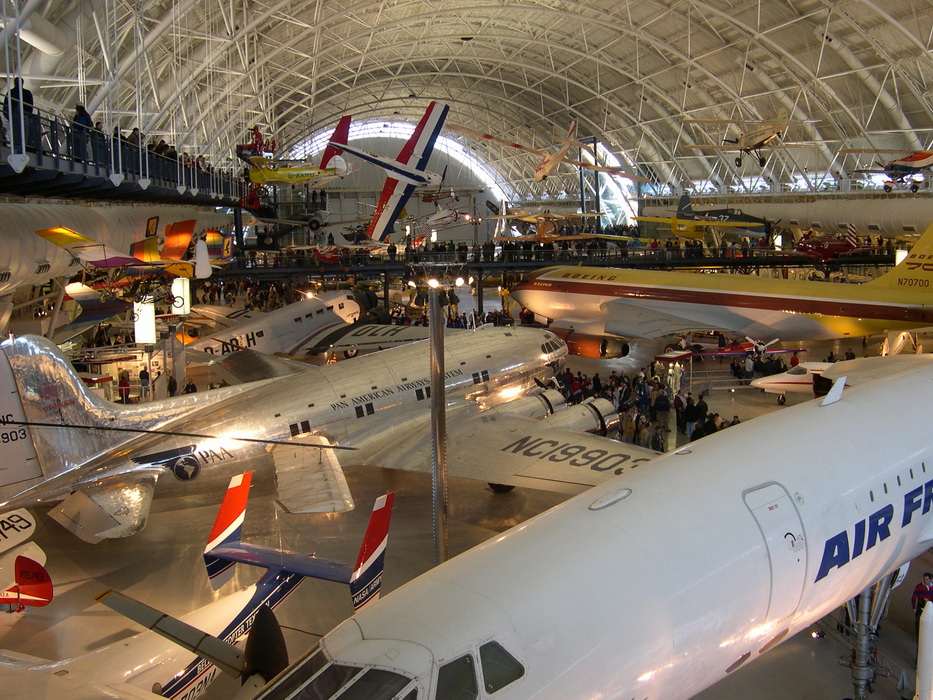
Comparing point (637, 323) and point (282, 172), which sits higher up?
point (282, 172)

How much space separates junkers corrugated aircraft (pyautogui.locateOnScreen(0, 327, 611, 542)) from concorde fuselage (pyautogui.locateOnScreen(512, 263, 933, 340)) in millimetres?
12215

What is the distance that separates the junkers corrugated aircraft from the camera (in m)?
11.6

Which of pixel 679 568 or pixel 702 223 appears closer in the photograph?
pixel 679 568

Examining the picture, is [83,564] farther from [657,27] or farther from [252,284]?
[657,27]

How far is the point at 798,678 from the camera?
30.6 feet

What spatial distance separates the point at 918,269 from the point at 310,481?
916 inches

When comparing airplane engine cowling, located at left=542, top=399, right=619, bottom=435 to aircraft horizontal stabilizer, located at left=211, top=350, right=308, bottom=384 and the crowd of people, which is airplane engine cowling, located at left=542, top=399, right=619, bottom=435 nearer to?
the crowd of people

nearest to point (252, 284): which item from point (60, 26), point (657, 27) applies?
point (60, 26)

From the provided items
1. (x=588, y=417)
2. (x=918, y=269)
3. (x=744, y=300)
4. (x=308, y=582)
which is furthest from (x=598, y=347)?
(x=308, y=582)

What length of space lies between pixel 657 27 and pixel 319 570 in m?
46.1

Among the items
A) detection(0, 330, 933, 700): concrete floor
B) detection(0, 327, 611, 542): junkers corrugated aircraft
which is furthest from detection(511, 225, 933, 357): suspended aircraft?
detection(0, 330, 933, 700): concrete floor

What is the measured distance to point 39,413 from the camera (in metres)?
11.7

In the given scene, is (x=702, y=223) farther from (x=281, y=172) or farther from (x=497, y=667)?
(x=497, y=667)

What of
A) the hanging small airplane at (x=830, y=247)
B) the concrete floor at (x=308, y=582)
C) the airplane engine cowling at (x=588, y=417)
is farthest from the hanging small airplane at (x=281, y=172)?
the hanging small airplane at (x=830, y=247)
